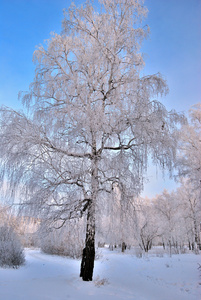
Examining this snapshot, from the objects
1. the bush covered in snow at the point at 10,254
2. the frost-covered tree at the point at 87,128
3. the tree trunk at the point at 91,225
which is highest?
the frost-covered tree at the point at 87,128

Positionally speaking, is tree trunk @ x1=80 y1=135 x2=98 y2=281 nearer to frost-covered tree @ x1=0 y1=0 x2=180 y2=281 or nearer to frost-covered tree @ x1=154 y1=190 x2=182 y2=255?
frost-covered tree @ x1=0 y1=0 x2=180 y2=281

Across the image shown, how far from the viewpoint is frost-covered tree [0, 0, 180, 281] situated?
531 cm

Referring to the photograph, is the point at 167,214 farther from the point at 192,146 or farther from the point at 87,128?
the point at 87,128

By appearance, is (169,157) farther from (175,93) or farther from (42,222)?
(42,222)

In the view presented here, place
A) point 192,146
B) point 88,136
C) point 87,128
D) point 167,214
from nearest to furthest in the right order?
1. point 87,128
2. point 88,136
3. point 192,146
4. point 167,214

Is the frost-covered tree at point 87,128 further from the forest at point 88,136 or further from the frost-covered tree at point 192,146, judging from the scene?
the frost-covered tree at point 192,146

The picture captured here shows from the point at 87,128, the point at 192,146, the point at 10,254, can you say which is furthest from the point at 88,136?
the point at 192,146

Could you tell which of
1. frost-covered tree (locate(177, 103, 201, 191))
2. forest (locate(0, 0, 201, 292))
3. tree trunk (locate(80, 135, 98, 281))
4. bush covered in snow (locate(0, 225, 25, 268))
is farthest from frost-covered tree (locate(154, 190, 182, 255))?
forest (locate(0, 0, 201, 292))

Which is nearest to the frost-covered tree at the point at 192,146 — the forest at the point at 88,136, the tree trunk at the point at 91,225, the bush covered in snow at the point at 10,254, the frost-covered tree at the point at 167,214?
the forest at the point at 88,136

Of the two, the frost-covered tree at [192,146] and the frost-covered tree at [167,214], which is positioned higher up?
the frost-covered tree at [192,146]

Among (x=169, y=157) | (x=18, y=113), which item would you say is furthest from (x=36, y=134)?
(x=169, y=157)

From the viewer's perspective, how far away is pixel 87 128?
5.24 m

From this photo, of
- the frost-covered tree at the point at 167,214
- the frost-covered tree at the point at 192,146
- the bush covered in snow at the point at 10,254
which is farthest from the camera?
the frost-covered tree at the point at 167,214

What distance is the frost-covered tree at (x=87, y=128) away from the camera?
5.31 metres
